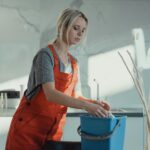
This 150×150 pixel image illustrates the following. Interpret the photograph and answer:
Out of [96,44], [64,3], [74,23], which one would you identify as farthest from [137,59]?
[74,23]

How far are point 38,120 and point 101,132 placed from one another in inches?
14.4

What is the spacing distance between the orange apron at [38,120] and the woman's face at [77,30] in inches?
3.2

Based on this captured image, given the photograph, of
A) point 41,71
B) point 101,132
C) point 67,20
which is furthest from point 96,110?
point 67,20

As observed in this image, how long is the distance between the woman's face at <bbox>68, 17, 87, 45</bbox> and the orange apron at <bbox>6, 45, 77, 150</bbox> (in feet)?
0.27

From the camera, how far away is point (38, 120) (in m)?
1.28

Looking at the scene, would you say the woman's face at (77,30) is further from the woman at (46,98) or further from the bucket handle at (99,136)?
the bucket handle at (99,136)

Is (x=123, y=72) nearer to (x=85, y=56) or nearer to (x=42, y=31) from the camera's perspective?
(x=85, y=56)

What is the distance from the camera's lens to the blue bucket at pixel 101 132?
97 cm

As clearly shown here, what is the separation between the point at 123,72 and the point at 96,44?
0.28m

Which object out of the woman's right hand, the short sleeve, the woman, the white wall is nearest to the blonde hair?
the woman

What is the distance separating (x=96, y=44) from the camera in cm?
259

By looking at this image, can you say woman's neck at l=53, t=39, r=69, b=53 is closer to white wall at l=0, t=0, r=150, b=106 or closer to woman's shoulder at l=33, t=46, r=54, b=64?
woman's shoulder at l=33, t=46, r=54, b=64

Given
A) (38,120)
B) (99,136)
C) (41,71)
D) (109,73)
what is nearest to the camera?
(99,136)

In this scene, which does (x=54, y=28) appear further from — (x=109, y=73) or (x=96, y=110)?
(x=96, y=110)
